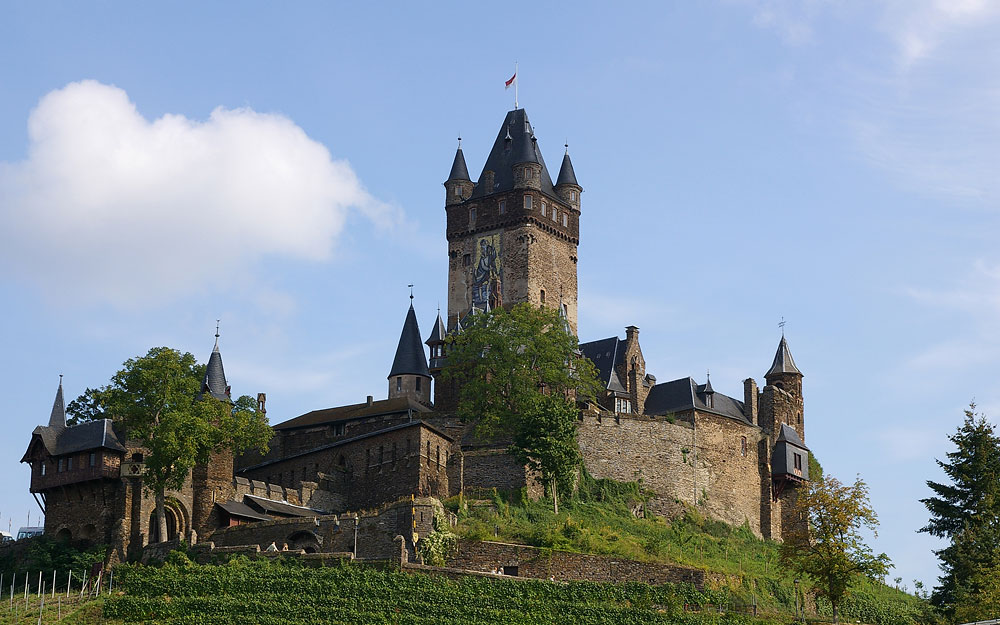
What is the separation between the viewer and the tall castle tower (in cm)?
9331

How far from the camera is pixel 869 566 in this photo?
61.7m

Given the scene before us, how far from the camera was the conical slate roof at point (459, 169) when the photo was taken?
322 ft

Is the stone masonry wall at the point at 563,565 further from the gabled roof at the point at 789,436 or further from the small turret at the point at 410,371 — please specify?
the small turret at the point at 410,371

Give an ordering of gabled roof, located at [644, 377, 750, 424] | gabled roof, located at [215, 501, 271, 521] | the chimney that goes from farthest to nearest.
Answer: the chimney, gabled roof, located at [644, 377, 750, 424], gabled roof, located at [215, 501, 271, 521]

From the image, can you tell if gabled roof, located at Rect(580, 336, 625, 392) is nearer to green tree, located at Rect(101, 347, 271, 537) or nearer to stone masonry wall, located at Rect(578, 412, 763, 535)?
stone masonry wall, located at Rect(578, 412, 763, 535)

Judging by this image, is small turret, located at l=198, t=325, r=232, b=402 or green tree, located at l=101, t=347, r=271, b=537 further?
small turret, located at l=198, t=325, r=232, b=402

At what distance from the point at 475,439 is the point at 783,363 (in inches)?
853

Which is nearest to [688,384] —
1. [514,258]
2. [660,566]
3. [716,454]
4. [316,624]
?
[716,454]

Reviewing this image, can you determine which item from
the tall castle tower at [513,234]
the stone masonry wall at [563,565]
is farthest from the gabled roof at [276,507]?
the tall castle tower at [513,234]

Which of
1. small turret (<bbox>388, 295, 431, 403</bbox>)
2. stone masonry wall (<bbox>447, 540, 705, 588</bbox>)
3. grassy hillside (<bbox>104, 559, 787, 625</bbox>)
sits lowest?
grassy hillside (<bbox>104, 559, 787, 625</bbox>)

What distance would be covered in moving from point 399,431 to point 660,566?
52.9ft

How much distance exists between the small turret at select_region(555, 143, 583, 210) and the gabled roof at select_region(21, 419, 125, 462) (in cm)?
3445

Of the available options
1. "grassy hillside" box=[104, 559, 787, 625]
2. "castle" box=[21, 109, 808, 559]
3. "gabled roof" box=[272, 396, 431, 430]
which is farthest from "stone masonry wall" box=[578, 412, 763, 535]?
"grassy hillside" box=[104, 559, 787, 625]

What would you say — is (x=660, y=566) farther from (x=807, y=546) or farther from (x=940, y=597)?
(x=940, y=597)
